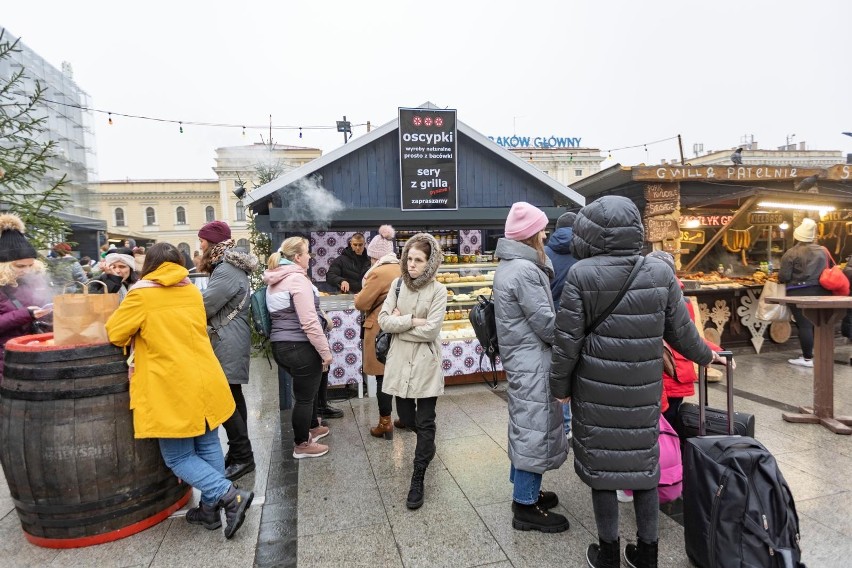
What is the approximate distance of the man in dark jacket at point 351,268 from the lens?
23.7 ft

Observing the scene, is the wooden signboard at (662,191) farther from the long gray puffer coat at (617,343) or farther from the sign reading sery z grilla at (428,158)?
the long gray puffer coat at (617,343)

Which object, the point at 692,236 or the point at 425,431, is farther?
the point at 692,236

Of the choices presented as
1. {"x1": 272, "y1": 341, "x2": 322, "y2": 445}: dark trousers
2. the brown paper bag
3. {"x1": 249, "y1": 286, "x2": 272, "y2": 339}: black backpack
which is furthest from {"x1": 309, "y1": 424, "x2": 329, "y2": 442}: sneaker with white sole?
the brown paper bag

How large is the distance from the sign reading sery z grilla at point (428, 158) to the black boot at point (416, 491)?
4994 millimetres

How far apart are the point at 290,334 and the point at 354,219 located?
11.7ft

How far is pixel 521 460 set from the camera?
110 inches

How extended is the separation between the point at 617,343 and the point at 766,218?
1145 cm

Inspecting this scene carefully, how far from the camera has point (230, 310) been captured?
12.3 feet

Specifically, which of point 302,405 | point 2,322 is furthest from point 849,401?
point 2,322

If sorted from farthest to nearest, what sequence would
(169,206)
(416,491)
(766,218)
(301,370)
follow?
(169,206) < (766,218) < (301,370) < (416,491)

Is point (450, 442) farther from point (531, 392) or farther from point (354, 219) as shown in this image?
point (354, 219)

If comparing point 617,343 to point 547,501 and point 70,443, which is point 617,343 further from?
point 70,443

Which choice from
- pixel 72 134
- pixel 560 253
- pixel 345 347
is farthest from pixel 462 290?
pixel 72 134

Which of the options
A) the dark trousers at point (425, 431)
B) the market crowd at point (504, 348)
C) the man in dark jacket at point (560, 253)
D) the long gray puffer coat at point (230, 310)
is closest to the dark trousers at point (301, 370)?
the market crowd at point (504, 348)
